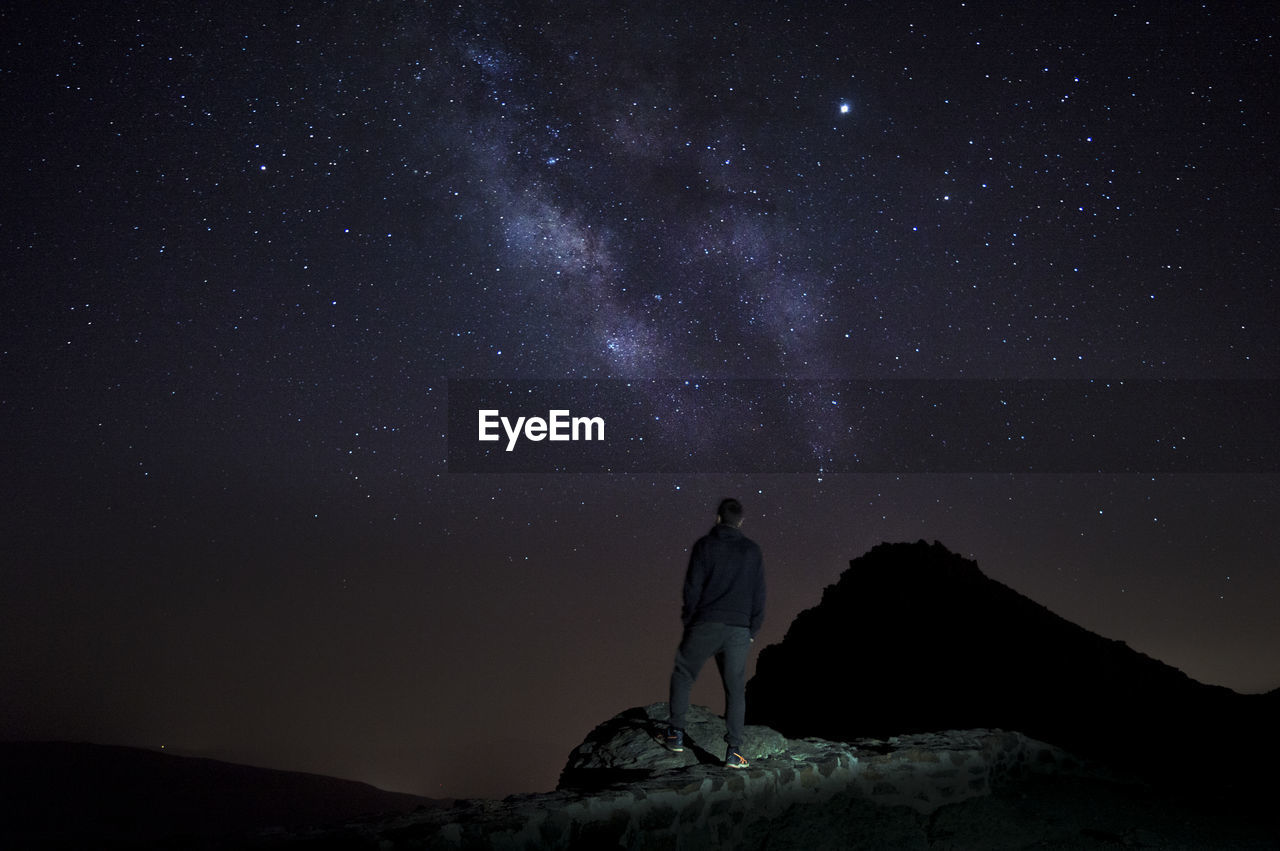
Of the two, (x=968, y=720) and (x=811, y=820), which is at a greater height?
(x=811, y=820)

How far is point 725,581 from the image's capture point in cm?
528

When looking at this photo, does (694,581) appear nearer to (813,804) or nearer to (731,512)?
(731,512)

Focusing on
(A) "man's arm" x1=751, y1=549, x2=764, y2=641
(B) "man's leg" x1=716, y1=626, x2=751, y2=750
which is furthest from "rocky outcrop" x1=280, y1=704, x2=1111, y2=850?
(A) "man's arm" x1=751, y1=549, x2=764, y2=641

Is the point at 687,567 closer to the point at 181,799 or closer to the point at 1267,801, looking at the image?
the point at 1267,801

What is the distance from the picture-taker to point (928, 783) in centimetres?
555

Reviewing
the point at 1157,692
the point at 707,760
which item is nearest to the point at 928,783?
the point at 707,760

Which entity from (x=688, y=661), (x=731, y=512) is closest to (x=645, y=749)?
(x=688, y=661)

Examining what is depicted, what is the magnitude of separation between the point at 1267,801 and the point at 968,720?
20.7ft

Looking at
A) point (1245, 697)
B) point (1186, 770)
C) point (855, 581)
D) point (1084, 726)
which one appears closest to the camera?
point (1186, 770)

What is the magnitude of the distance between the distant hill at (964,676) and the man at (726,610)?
5.92 metres

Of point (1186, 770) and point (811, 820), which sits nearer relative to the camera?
point (811, 820)

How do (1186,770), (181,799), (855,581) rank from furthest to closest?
(181,799) → (855,581) → (1186,770)

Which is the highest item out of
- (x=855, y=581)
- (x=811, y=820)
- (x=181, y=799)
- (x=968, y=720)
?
(x=855, y=581)

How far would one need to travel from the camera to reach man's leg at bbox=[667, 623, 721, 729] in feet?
17.3
